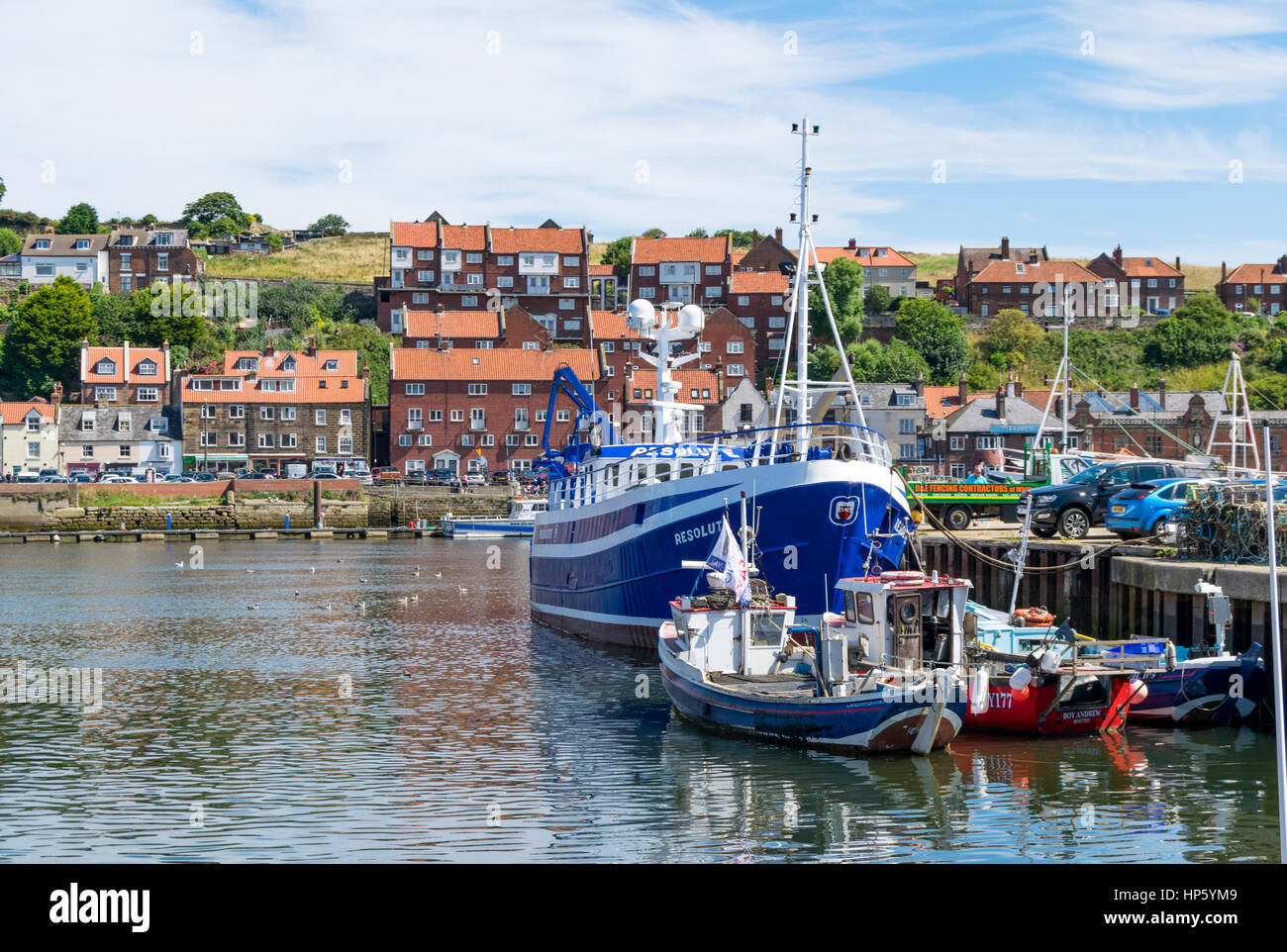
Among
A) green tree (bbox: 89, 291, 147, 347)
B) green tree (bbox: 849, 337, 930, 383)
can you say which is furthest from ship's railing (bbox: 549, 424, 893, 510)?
green tree (bbox: 89, 291, 147, 347)

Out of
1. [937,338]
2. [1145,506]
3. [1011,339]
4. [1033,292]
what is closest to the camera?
[1145,506]

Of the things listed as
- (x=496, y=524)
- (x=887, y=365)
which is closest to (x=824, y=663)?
(x=496, y=524)

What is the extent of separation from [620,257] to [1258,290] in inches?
2907

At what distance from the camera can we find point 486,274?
144 metres

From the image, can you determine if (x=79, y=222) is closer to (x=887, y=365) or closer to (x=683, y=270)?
(x=683, y=270)

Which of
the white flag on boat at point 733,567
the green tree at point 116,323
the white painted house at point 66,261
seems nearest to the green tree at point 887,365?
the green tree at point 116,323

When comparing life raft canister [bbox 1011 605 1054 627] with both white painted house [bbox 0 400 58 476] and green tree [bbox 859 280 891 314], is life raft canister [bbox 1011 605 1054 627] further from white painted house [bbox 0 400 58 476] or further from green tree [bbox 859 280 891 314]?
green tree [bbox 859 280 891 314]

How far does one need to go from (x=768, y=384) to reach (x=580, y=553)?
7903 centimetres

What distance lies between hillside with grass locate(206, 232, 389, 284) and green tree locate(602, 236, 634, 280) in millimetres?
30095

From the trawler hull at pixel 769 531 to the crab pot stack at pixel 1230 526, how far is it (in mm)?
6969
